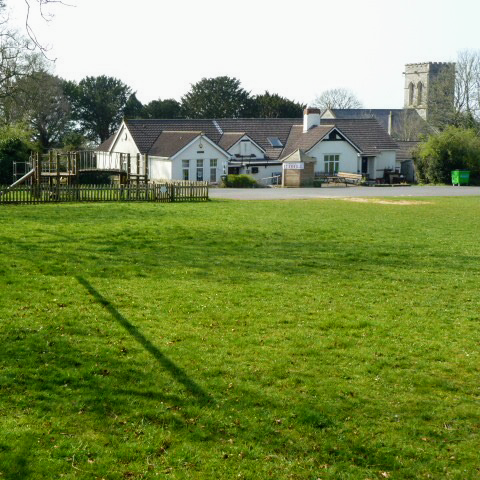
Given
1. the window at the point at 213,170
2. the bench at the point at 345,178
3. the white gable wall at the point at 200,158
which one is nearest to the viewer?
the white gable wall at the point at 200,158

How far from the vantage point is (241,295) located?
1431cm

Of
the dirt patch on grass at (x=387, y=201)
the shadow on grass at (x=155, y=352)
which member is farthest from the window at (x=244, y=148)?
the shadow on grass at (x=155, y=352)

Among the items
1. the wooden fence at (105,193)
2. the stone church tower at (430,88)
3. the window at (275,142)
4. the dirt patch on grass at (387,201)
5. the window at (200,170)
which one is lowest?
the dirt patch on grass at (387,201)

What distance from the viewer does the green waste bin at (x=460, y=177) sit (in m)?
66.7

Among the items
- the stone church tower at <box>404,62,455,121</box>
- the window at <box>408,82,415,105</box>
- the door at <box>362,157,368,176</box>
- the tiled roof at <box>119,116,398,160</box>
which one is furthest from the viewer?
the window at <box>408,82,415,105</box>

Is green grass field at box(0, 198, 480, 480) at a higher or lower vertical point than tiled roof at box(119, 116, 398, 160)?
lower

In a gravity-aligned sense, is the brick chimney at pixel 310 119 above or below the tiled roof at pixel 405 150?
above

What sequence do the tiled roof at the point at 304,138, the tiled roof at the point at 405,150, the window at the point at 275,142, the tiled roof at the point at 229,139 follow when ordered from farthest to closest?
the tiled roof at the point at 405,150 → the window at the point at 275,142 → the tiled roof at the point at 304,138 → the tiled roof at the point at 229,139

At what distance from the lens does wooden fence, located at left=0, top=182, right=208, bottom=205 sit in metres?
36.4

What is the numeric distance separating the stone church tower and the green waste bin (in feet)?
84.0

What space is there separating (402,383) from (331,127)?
63.3 metres

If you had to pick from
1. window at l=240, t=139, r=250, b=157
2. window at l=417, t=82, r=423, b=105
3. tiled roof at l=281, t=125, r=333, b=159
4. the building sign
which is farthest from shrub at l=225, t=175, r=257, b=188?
window at l=417, t=82, r=423, b=105

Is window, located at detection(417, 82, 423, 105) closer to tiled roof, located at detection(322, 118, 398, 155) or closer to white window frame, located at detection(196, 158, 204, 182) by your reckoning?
tiled roof, located at detection(322, 118, 398, 155)

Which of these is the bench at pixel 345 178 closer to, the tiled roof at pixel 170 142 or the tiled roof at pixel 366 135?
the tiled roof at pixel 366 135
